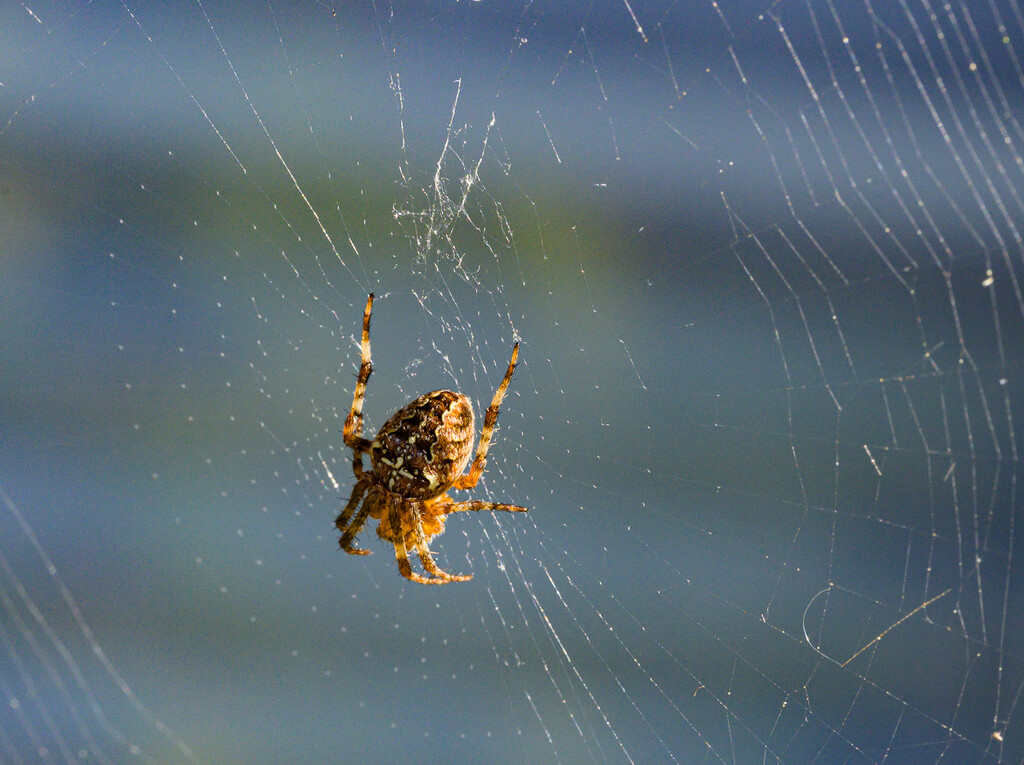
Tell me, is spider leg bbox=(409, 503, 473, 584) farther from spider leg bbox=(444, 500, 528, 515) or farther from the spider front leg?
spider leg bbox=(444, 500, 528, 515)

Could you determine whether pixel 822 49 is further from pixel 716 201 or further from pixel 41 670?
pixel 41 670

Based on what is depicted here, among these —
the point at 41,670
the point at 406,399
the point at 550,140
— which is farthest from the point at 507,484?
the point at 41,670

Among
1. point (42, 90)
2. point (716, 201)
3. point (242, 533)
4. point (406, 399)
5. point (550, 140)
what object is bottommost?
point (242, 533)

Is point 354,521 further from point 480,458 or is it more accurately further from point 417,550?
point 480,458

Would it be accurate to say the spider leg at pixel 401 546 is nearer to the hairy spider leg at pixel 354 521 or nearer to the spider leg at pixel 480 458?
the hairy spider leg at pixel 354 521

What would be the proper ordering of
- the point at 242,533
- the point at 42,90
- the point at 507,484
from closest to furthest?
the point at 507,484, the point at 42,90, the point at 242,533

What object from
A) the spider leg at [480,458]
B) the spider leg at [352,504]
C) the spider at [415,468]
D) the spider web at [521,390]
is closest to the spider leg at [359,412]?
the spider at [415,468]
